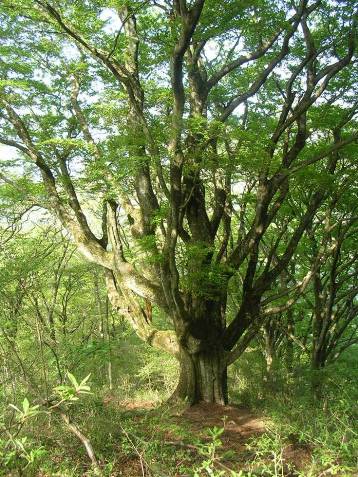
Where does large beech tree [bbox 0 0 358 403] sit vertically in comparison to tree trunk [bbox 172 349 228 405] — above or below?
above

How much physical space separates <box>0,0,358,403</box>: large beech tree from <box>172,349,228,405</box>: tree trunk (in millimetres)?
20

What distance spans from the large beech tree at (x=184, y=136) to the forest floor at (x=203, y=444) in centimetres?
91

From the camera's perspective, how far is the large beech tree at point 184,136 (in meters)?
6.38

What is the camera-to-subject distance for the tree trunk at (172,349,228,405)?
301 inches

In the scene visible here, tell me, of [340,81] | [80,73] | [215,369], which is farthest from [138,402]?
[340,81]

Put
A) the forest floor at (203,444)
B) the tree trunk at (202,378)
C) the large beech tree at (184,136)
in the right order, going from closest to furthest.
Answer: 1. the forest floor at (203,444)
2. the large beech tree at (184,136)
3. the tree trunk at (202,378)

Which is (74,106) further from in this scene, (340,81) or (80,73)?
(340,81)

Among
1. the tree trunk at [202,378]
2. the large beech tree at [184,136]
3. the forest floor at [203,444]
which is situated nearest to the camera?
the forest floor at [203,444]

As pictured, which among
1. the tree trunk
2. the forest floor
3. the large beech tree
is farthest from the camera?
the tree trunk

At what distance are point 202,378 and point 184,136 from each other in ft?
14.4

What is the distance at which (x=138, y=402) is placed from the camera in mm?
10633

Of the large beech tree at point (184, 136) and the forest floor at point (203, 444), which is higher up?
the large beech tree at point (184, 136)

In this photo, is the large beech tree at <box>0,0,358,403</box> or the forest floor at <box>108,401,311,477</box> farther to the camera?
the large beech tree at <box>0,0,358,403</box>

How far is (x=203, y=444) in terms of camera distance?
143 inches
